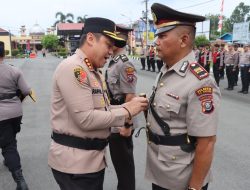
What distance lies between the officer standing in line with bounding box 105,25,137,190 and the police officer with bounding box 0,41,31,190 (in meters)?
1.09

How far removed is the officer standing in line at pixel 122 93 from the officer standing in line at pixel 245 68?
9.05 m

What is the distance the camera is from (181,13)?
189 cm

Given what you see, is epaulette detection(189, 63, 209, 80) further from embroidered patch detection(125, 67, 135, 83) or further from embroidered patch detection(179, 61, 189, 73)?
embroidered patch detection(125, 67, 135, 83)

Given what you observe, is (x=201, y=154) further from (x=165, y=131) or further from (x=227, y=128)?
(x=227, y=128)

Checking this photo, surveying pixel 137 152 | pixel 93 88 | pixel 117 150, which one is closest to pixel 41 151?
pixel 137 152

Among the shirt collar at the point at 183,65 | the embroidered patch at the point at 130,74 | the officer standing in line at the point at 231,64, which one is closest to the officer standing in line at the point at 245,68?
the officer standing in line at the point at 231,64

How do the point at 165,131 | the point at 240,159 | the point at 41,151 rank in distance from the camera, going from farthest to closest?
the point at 41,151, the point at 240,159, the point at 165,131

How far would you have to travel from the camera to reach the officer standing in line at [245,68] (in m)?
11.5

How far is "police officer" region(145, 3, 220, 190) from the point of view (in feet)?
5.94

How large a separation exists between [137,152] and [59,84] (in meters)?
3.10

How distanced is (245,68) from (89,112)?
11.1 meters

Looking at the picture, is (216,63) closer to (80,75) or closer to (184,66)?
(184,66)

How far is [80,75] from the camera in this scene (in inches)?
75.4

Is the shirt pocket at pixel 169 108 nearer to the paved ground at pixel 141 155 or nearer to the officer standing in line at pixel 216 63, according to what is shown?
the paved ground at pixel 141 155
